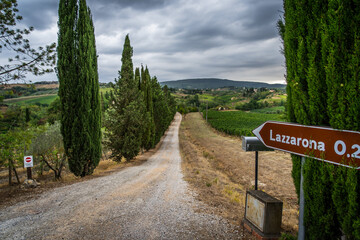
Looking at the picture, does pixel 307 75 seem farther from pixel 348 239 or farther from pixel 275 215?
pixel 275 215

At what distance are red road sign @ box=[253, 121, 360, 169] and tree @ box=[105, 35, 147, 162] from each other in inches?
549

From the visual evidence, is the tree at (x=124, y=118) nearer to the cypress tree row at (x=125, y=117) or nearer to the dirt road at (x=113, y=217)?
Answer: the cypress tree row at (x=125, y=117)

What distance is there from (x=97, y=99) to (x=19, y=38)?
608 centimetres

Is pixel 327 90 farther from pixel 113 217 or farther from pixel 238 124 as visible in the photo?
pixel 238 124

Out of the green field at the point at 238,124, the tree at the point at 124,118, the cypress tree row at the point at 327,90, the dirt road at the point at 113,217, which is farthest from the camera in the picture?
the green field at the point at 238,124

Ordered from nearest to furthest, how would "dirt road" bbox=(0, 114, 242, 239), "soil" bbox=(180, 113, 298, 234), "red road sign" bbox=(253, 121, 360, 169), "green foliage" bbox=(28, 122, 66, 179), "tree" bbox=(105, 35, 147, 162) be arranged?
1. "red road sign" bbox=(253, 121, 360, 169)
2. "dirt road" bbox=(0, 114, 242, 239)
3. "soil" bbox=(180, 113, 298, 234)
4. "green foliage" bbox=(28, 122, 66, 179)
5. "tree" bbox=(105, 35, 147, 162)

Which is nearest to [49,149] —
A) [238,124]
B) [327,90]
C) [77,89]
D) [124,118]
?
[77,89]

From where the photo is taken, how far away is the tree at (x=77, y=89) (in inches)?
399

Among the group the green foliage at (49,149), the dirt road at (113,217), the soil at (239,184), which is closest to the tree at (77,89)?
the green foliage at (49,149)

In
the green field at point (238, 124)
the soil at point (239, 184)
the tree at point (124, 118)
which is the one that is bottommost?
the green field at point (238, 124)

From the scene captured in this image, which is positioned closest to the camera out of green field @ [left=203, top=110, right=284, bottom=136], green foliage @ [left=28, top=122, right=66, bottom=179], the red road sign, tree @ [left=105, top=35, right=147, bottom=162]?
the red road sign

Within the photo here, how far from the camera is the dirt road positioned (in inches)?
181

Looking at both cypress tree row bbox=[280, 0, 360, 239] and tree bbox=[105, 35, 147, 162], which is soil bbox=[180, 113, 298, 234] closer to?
cypress tree row bbox=[280, 0, 360, 239]

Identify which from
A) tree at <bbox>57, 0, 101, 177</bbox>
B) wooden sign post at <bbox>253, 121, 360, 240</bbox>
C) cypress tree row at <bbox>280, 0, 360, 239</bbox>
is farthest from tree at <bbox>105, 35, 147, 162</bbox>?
cypress tree row at <bbox>280, 0, 360, 239</bbox>
